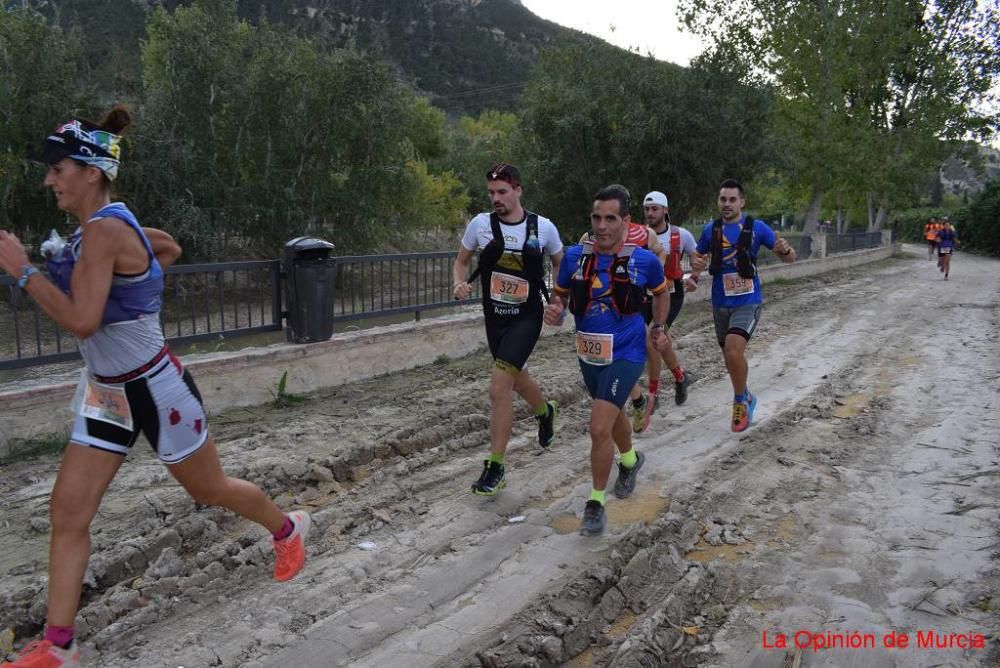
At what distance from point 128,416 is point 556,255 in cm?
316

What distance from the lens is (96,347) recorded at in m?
3.02

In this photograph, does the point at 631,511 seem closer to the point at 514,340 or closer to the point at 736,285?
the point at 514,340

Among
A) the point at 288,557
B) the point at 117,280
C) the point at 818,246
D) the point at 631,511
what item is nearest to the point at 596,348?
the point at 631,511

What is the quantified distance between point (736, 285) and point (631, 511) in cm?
261

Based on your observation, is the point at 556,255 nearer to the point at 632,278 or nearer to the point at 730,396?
the point at 632,278

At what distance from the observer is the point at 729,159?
20.7m

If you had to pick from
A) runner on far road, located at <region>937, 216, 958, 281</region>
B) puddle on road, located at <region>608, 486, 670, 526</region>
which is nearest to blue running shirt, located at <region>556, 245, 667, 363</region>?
puddle on road, located at <region>608, 486, 670, 526</region>

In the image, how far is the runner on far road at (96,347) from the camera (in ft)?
9.35

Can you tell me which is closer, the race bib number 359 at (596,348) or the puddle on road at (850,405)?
the race bib number 359 at (596,348)

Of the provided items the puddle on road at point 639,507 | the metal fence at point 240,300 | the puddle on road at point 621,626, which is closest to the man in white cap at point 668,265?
the puddle on road at point 639,507

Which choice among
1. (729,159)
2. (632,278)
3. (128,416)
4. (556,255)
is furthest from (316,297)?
(729,159)

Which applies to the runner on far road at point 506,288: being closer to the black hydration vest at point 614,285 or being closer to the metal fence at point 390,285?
the black hydration vest at point 614,285

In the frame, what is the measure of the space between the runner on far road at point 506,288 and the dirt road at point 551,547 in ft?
1.68

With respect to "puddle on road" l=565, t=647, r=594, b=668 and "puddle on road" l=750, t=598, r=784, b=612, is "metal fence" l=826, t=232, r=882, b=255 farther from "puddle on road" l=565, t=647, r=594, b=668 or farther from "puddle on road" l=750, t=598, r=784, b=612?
"puddle on road" l=565, t=647, r=594, b=668
